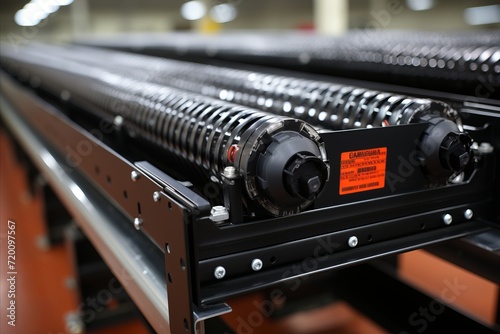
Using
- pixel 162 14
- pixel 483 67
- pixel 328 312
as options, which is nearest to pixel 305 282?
pixel 328 312

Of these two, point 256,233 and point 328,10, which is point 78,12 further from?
point 256,233

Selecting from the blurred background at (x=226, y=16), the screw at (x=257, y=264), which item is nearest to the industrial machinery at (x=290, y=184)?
the screw at (x=257, y=264)

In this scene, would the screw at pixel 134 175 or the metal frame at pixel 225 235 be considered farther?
the screw at pixel 134 175

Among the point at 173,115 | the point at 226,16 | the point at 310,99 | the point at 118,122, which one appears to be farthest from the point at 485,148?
the point at 226,16

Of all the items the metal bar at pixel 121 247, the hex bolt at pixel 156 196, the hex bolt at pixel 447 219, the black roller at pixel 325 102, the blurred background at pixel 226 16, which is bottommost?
the metal bar at pixel 121 247

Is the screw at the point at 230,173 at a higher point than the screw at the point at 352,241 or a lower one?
higher

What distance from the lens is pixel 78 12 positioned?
29.8ft

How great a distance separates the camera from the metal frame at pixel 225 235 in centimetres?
66

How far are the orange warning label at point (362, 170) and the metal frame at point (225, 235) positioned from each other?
0.02m

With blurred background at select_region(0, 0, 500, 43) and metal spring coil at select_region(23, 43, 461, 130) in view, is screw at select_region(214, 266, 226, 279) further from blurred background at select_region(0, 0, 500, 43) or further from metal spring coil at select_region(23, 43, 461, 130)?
blurred background at select_region(0, 0, 500, 43)

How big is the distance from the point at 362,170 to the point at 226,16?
13.9 metres

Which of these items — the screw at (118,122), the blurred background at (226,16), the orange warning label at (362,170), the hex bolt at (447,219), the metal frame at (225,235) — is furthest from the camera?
the blurred background at (226,16)

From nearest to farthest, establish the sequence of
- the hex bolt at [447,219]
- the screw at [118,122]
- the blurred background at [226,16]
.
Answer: the hex bolt at [447,219] < the screw at [118,122] < the blurred background at [226,16]

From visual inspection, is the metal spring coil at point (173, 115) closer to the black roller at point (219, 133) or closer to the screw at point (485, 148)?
the black roller at point (219, 133)
